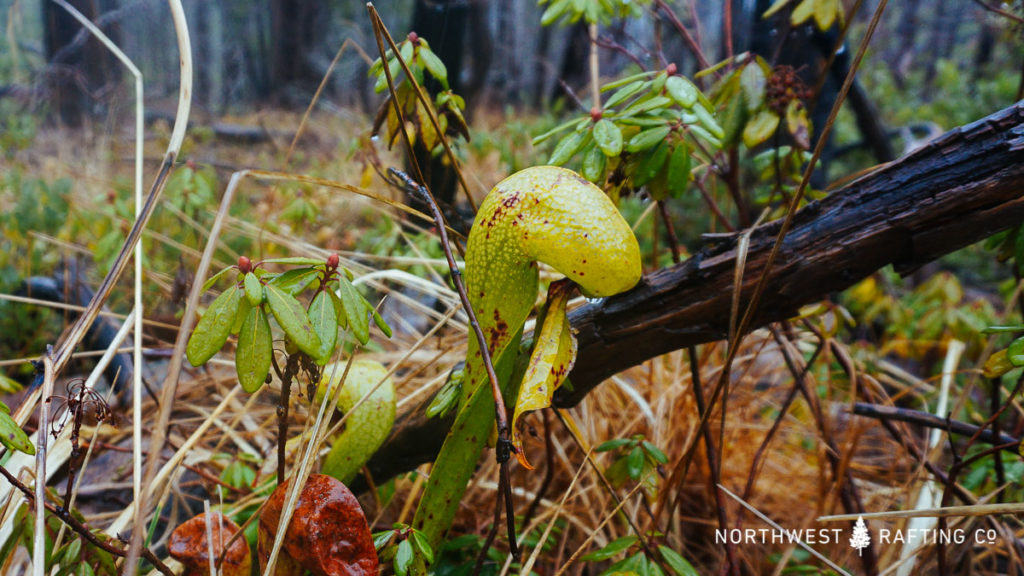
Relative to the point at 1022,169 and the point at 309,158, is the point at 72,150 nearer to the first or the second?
the point at 309,158

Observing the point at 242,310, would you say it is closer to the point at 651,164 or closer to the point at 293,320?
the point at 293,320

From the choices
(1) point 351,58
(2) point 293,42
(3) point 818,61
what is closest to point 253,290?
(3) point 818,61

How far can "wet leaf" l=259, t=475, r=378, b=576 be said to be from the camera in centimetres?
74

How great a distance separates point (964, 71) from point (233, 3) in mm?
12316

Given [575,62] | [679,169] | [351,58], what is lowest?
[679,169]

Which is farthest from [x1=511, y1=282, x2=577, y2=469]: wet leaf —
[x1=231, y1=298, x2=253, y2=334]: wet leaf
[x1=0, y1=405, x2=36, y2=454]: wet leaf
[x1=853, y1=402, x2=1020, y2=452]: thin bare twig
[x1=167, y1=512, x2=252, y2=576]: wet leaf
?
[x1=853, y1=402, x2=1020, y2=452]: thin bare twig

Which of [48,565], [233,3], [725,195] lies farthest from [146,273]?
[233,3]

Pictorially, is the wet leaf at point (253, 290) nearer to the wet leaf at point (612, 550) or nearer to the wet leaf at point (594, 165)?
the wet leaf at point (594, 165)

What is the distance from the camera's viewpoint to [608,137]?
88cm

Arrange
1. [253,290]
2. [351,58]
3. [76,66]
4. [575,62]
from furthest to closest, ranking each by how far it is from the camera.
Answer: [351,58] < [575,62] < [76,66] < [253,290]

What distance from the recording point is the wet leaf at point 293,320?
0.64 meters

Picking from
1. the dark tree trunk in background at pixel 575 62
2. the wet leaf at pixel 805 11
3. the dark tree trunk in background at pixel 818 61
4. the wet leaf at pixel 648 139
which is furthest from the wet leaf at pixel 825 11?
the dark tree trunk in background at pixel 575 62

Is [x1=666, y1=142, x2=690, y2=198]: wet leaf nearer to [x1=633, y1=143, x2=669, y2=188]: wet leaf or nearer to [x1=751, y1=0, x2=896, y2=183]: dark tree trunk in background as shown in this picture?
[x1=633, y1=143, x2=669, y2=188]: wet leaf

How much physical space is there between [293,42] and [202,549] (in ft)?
35.6
